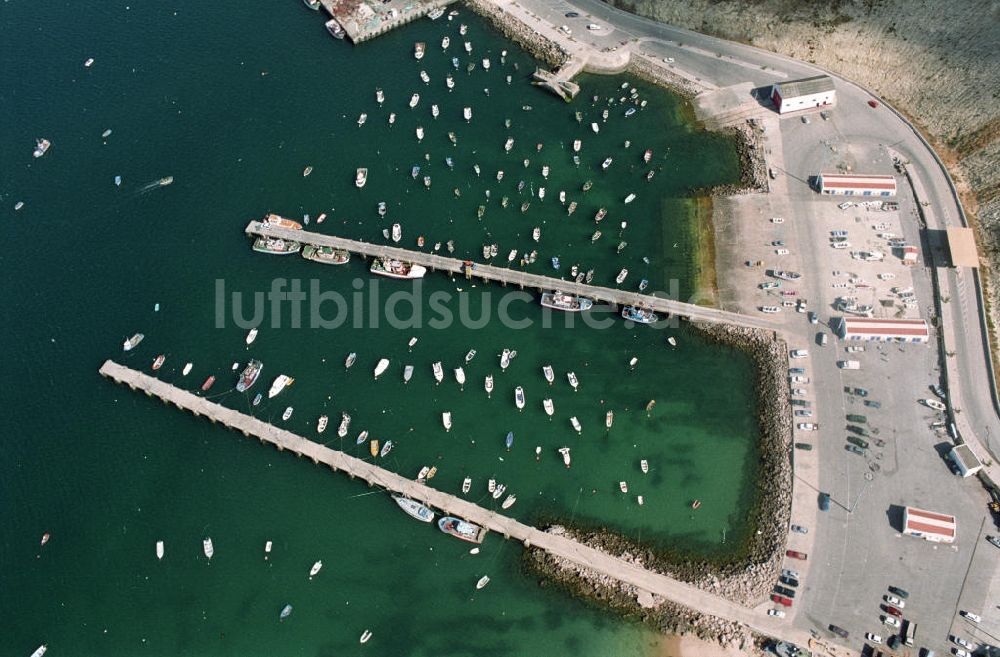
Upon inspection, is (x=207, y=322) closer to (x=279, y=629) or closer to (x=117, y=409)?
(x=117, y=409)

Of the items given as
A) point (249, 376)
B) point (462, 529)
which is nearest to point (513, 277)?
point (462, 529)

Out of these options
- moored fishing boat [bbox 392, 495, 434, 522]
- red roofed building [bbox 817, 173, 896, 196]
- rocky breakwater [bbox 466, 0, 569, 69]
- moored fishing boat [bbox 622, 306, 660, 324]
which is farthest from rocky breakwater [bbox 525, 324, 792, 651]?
rocky breakwater [bbox 466, 0, 569, 69]

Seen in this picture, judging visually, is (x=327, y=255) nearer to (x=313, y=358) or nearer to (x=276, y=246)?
(x=276, y=246)

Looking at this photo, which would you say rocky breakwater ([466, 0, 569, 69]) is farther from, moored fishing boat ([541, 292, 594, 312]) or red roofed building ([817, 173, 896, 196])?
moored fishing boat ([541, 292, 594, 312])

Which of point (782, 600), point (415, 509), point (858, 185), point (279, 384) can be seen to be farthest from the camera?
point (858, 185)

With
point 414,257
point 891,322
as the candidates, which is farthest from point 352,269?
point 891,322
